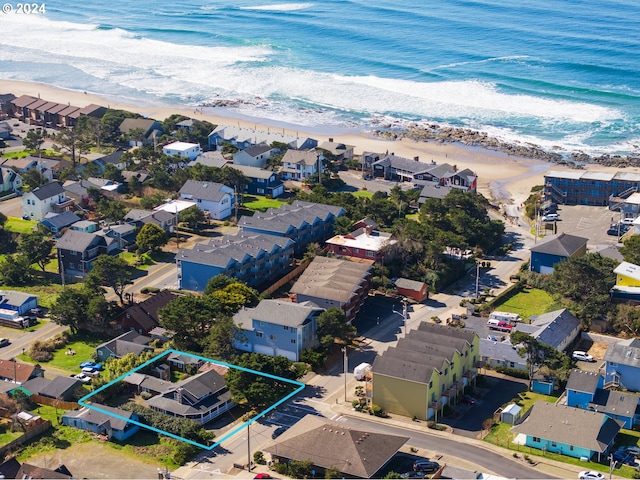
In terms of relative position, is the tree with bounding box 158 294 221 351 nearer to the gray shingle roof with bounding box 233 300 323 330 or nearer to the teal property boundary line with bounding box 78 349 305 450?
the teal property boundary line with bounding box 78 349 305 450

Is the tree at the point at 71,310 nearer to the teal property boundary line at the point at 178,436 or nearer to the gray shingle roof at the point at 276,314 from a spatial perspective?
the teal property boundary line at the point at 178,436

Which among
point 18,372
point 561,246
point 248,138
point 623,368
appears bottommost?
point 18,372

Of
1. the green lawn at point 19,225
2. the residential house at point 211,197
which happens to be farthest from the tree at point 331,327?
the green lawn at point 19,225

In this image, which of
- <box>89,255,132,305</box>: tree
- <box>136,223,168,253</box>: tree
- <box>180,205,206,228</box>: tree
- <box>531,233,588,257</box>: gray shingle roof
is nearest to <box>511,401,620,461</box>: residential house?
<box>531,233,588,257</box>: gray shingle roof

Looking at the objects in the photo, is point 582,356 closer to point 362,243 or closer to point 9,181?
point 362,243

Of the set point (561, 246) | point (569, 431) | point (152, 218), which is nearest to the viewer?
point (569, 431)

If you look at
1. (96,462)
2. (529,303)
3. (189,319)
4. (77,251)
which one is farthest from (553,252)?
(96,462)
